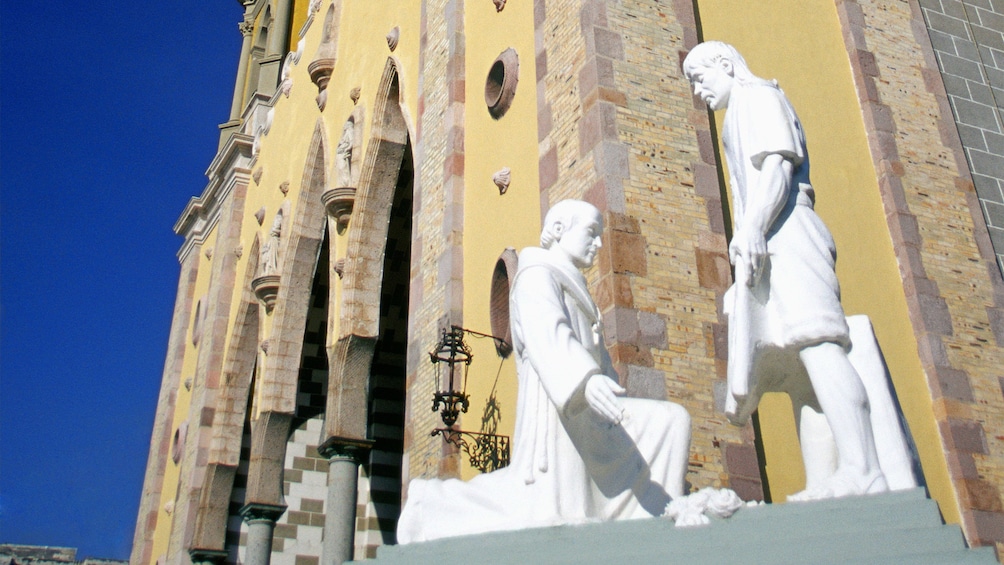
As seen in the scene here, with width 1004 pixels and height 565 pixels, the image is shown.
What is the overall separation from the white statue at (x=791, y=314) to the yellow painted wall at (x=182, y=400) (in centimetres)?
1620

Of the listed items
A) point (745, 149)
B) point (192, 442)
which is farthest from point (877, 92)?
point (192, 442)

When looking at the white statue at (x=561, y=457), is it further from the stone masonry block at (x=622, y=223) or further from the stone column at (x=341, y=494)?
the stone column at (x=341, y=494)

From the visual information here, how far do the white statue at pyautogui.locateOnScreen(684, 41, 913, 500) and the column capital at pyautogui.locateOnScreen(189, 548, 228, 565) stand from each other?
1378 centimetres

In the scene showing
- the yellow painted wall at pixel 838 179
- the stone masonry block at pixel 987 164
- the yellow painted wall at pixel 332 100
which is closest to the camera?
the yellow painted wall at pixel 838 179

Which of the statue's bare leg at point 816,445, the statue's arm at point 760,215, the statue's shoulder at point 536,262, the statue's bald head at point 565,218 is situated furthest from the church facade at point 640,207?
the statue's arm at point 760,215

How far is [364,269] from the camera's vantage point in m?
13.8

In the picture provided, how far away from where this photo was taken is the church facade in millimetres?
7816

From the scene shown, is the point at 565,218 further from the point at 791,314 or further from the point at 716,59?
the point at 791,314

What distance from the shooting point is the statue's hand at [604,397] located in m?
4.12

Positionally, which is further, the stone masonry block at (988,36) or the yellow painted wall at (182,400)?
the yellow painted wall at (182,400)

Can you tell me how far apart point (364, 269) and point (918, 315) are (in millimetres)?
7054

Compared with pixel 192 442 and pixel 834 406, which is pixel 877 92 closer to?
pixel 834 406

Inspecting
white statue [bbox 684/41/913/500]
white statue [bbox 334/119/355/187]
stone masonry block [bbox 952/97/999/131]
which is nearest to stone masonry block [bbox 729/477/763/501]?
white statue [bbox 684/41/913/500]

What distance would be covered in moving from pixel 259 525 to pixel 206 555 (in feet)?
7.44
